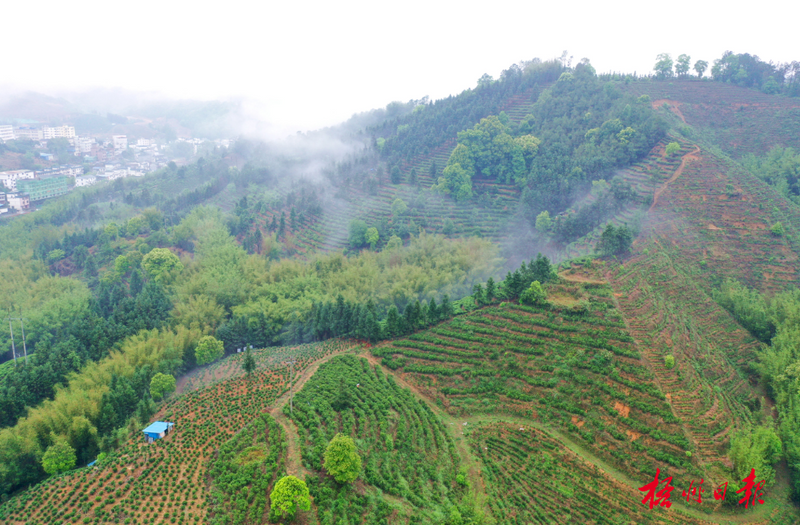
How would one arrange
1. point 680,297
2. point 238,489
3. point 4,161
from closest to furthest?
point 238,489
point 680,297
point 4,161

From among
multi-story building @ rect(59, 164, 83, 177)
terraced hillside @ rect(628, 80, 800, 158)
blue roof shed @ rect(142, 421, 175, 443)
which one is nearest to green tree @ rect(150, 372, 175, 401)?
blue roof shed @ rect(142, 421, 175, 443)

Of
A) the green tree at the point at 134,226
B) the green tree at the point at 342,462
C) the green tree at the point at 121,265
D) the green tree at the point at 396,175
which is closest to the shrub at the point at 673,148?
the green tree at the point at 396,175

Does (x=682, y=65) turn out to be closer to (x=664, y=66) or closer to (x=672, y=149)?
(x=664, y=66)

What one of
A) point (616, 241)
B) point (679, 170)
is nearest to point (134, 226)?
point (616, 241)

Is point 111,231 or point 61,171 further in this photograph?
point 61,171

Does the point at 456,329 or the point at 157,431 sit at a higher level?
the point at 456,329

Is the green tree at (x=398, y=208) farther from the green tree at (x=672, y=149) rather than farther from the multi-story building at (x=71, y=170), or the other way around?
the multi-story building at (x=71, y=170)

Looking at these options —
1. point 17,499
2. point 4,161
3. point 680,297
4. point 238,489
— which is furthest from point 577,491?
point 4,161

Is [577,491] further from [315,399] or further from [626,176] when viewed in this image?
[626,176]
